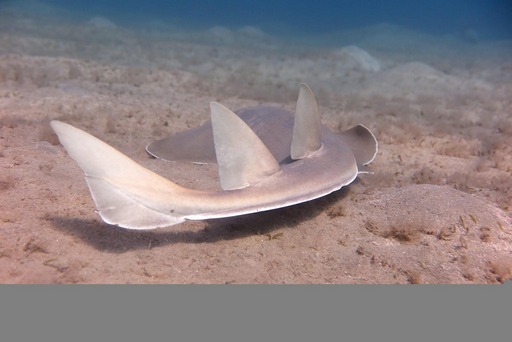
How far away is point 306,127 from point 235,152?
2.84ft

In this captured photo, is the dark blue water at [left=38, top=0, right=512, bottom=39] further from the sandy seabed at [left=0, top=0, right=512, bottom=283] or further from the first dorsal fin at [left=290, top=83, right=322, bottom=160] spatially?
the first dorsal fin at [left=290, top=83, right=322, bottom=160]

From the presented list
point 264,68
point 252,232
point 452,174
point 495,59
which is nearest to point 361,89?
point 264,68

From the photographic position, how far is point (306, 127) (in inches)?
131

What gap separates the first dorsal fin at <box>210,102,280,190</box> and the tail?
533 millimetres

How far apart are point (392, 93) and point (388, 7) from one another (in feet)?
320

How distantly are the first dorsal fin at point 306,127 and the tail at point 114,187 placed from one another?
1398 mm

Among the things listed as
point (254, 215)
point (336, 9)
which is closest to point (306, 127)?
point (254, 215)

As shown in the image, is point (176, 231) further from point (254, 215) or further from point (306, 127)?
point (306, 127)

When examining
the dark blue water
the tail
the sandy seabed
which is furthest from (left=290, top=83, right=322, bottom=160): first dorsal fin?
the dark blue water

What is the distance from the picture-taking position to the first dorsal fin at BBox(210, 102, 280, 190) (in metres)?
2.77

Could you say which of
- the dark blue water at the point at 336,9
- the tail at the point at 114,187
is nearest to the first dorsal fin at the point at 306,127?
the tail at the point at 114,187

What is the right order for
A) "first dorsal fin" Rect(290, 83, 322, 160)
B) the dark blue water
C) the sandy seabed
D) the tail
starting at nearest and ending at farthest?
the tail < the sandy seabed < "first dorsal fin" Rect(290, 83, 322, 160) < the dark blue water

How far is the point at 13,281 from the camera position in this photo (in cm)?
237

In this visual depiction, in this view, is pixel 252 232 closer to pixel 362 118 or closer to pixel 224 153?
pixel 224 153
